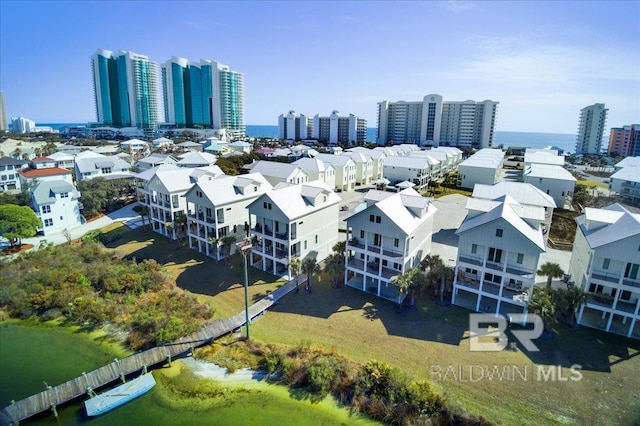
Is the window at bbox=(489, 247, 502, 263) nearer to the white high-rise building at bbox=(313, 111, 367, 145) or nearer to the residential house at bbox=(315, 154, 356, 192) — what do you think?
the residential house at bbox=(315, 154, 356, 192)

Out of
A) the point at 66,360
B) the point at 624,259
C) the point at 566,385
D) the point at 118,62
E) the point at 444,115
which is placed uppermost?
the point at 118,62

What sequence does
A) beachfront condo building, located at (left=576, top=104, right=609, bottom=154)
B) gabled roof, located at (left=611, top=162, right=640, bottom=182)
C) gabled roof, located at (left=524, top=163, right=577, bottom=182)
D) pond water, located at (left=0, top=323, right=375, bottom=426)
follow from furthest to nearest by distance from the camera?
1. beachfront condo building, located at (left=576, top=104, right=609, bottom=154)
2. gabled roof, located at (left=611, top=162, right=640, bottom=182)
3. gabled roof, located at (left=524, top=163, right=577, bottom=182)
4. pond water, located at (left=0, top=323, right=375, bottom=426)

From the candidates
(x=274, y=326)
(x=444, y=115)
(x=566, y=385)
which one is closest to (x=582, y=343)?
(x=566, y=385)

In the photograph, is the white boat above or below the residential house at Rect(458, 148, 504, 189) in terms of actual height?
below

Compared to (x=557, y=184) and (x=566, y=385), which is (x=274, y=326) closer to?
(x=566, y=385)

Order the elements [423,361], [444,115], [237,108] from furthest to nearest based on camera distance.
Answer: [237,108] < [444,115] < [423,361]

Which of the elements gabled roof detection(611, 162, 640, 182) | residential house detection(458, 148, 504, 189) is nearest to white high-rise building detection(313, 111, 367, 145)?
residential house detection(458, 148, 504, 189)
